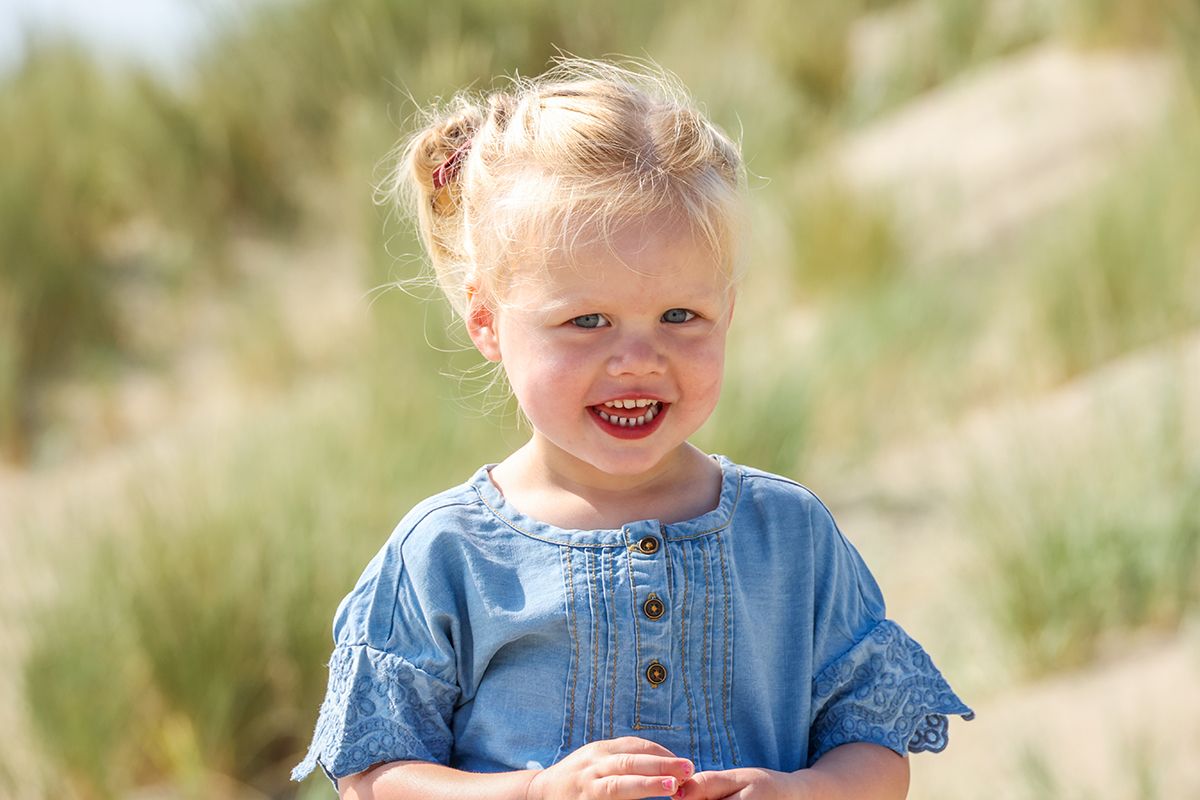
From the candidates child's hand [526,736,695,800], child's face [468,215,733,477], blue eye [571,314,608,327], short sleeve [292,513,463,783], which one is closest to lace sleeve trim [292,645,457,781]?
short sleeve [292,513,463,783]

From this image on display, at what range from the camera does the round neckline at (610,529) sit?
160 cm

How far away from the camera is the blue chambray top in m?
1.57

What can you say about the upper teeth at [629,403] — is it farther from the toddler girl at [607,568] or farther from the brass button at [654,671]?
the brass button at [654,671]

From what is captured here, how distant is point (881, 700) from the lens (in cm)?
166

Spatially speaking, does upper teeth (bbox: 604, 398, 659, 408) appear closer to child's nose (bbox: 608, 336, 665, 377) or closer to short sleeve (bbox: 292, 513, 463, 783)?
child's nose (bbox: 608, 336, 665, 377)

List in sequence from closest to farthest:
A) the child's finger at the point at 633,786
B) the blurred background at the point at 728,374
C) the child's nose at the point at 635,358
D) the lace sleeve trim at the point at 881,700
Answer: the child's finger at the point at 633,786, the child's nose at the point at 635,358, the lace sleeve trim at the point at 881,700, the blurred background at the point at 728,374

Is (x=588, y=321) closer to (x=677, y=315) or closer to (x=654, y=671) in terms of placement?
(x=677, y=315)

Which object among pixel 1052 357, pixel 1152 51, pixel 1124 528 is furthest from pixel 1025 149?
pixel 1124 528

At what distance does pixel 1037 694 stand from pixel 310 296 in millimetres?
4649

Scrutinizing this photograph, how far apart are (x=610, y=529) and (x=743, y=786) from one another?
302 mm

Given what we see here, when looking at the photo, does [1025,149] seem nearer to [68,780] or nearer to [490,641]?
[68,780]

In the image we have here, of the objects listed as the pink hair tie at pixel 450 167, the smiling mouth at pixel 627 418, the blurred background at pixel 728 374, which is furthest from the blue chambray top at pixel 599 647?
the blurred background at pixel 728 374

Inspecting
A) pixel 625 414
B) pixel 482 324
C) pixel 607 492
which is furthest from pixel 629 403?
pixel 482 324

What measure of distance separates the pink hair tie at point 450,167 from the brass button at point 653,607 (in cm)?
54
